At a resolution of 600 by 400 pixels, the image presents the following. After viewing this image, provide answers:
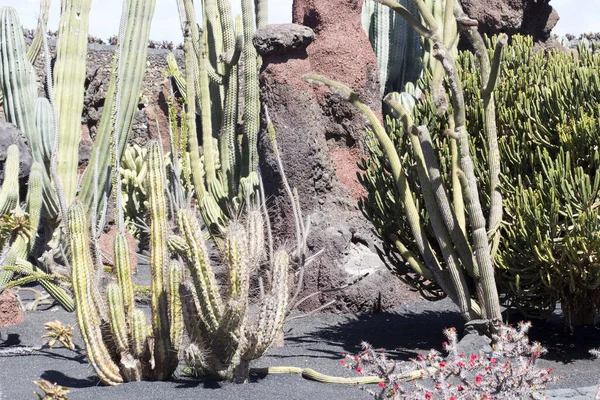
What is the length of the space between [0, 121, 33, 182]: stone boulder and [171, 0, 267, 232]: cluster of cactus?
5.60 feet

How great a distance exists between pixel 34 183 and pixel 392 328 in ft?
10.7

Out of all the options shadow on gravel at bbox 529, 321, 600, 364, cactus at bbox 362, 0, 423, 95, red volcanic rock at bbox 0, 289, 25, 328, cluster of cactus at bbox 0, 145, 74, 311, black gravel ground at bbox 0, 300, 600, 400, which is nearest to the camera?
black gravel ground at bbox 0, 300, 600, 400

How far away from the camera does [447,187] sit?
20.8ft

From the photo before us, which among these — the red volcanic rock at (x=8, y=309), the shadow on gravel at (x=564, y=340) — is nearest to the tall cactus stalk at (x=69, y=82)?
the red volcanic rock at (x=8, y=309)

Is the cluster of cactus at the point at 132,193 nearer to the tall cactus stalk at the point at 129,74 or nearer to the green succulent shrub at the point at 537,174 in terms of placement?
the tall cactus stalk at the point at 129,74

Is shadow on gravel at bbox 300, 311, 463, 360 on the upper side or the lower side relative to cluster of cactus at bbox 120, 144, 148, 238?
lower

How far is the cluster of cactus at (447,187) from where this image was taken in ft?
19.0

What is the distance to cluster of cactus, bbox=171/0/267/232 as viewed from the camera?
922 centimetres

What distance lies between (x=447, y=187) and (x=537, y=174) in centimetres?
71

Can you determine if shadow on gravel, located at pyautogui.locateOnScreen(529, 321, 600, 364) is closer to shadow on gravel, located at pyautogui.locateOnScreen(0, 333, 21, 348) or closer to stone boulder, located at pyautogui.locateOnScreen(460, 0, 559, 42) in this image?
stone boulder, located at pyautogui.locateOnScreen(460, 0, 559, 42)

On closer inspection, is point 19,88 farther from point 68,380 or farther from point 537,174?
point 537,174

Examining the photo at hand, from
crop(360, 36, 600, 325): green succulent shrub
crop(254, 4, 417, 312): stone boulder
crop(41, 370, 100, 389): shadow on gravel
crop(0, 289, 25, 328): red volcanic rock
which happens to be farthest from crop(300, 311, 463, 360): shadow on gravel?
crop(0, 289, 25, 328): red volcanic rock

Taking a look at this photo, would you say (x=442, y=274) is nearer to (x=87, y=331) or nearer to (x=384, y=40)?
(x=87, y=331)

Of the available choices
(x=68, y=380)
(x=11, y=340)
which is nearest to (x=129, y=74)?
(x=11, y=340)
